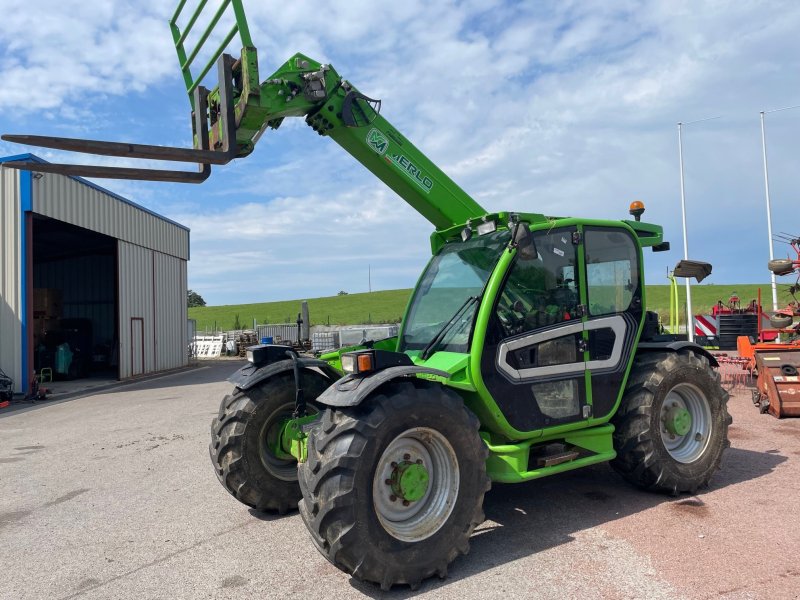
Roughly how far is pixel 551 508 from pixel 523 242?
2.33 metres

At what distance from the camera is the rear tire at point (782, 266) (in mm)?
11152

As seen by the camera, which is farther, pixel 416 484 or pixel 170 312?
pixel 170 312

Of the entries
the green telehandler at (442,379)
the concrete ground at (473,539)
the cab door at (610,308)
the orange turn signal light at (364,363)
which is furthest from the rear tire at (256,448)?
the cab door at (610,308)

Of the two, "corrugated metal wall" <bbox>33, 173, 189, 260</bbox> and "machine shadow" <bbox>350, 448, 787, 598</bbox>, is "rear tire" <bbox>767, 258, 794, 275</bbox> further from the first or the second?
"corrugated metal wall" <bbox>33, 173, 189, 260</bbox>

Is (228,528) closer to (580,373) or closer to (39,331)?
(580,373)

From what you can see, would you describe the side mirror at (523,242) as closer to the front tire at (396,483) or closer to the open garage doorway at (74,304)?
the front tire at (396,483)

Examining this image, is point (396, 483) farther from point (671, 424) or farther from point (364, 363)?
point (671, 424)

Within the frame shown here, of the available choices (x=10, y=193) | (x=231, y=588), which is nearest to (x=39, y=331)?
(x=10, y=193)

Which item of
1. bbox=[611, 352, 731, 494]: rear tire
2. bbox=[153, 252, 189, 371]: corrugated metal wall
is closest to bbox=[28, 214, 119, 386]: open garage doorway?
bbox=[153, 252, 189, 371]: corrugated metal wall

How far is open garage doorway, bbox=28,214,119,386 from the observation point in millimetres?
20109

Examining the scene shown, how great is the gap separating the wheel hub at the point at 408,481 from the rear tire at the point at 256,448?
62.4 inches

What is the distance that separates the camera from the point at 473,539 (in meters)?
4.41

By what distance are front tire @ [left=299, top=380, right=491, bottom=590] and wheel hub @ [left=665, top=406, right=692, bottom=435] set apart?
2.35m

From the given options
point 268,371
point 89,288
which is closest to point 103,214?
point 89,288
